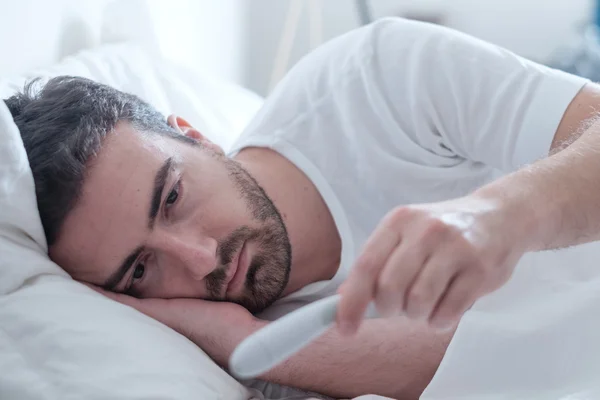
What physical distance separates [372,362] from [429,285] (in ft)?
1.16

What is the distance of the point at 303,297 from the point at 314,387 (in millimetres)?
203

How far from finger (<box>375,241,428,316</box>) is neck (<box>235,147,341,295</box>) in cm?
54

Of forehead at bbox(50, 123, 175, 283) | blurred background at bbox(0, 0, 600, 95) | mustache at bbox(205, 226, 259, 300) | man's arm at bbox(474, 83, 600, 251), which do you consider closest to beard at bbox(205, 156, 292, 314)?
mustache at bbox(205, 226, 259, 300)

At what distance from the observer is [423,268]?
0.50 metres

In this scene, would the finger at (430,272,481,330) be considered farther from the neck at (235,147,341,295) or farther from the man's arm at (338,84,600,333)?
the neck at (235,147,341,295)

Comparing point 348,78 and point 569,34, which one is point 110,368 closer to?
point 348,78

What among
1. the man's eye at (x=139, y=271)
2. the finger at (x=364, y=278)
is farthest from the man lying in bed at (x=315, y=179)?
the finger at (x=364, y=278)

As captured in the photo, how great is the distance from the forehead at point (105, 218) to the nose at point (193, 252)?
4 centimetres

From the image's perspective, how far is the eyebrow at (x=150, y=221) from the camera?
86 cm

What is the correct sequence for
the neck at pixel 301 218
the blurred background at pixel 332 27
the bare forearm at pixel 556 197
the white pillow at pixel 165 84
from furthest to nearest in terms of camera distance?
1. the blurred background at pixel 332 27
2. the white pillow at pixel 165 84
3. the neck at pixel 301 218
4. the bare forearm at pixel 556 197

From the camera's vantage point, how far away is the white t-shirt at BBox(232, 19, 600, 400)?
0.84 m

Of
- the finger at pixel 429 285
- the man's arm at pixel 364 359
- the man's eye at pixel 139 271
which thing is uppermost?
the finger at pixel 429 285

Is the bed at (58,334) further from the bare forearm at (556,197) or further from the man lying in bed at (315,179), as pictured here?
the bare forearm at (556,197)

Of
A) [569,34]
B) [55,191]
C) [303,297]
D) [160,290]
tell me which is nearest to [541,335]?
[303,297]
